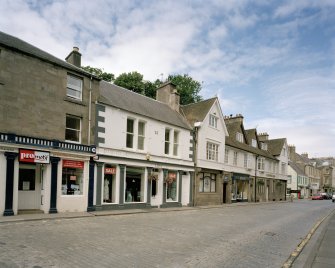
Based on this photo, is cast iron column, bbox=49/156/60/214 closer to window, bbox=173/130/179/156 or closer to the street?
the street

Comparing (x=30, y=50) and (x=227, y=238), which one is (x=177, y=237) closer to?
(x=227, y=238)

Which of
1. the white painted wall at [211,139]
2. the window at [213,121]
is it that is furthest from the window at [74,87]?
the window at [213,121]

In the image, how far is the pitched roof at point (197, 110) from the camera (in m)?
28.9

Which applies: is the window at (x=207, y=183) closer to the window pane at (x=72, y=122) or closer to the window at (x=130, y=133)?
the window at (x=130, y=133)

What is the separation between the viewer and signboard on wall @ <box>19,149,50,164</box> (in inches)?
595

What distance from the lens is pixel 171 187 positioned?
83.8 feet

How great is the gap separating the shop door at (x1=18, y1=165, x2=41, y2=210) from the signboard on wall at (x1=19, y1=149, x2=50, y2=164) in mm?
1061

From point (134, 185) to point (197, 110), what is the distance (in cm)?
1160

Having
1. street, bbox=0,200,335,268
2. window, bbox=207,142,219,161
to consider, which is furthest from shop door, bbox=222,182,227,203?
street, bbox=0,200,335,268

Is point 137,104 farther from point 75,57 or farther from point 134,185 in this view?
point 134,185

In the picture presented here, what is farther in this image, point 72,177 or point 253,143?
point 253,143

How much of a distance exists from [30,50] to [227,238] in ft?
46.1

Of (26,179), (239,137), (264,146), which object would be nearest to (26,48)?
(26,179)

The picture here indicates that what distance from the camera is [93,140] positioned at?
18781 mm
